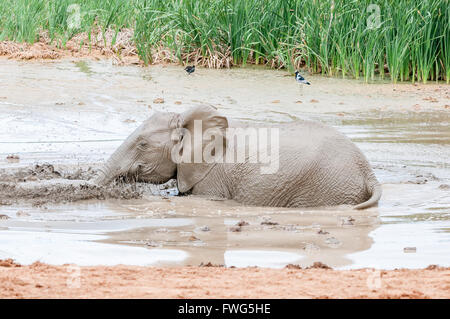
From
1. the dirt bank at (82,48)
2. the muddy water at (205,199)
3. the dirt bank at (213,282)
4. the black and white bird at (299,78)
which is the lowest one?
the muddy water at (205,199)

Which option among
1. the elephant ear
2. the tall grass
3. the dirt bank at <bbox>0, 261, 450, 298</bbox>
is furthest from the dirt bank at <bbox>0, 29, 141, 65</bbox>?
the dirt bank at <bbox>0, 261, 450, 298</bbox>

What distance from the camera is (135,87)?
12.8 metres

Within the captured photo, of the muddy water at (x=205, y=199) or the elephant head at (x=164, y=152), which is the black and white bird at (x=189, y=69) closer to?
the muddy water at (x=205, y=199)

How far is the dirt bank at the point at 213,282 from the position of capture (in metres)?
3.90

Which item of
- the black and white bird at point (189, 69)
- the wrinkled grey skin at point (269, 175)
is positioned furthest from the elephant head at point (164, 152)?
the black and white bird at point (189, 69)

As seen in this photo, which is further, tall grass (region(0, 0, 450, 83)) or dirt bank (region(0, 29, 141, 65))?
dirt bank (region(0, 29, 141, 65))

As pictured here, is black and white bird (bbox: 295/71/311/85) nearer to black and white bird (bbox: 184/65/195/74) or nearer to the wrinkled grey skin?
black and white bird (bbox: 184/65/195/74)

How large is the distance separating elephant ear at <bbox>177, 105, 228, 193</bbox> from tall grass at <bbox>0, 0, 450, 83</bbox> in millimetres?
6534

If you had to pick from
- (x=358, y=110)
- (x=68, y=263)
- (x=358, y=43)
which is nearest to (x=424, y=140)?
(x=358, y=110)

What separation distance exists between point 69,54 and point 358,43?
17.4ft

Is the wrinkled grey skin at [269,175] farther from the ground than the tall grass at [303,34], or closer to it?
closer to it

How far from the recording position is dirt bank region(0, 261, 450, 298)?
3.90 meters

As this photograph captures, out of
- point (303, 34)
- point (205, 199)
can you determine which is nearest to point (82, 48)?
point (303, 34)

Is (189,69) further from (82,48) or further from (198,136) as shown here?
(198,136)
